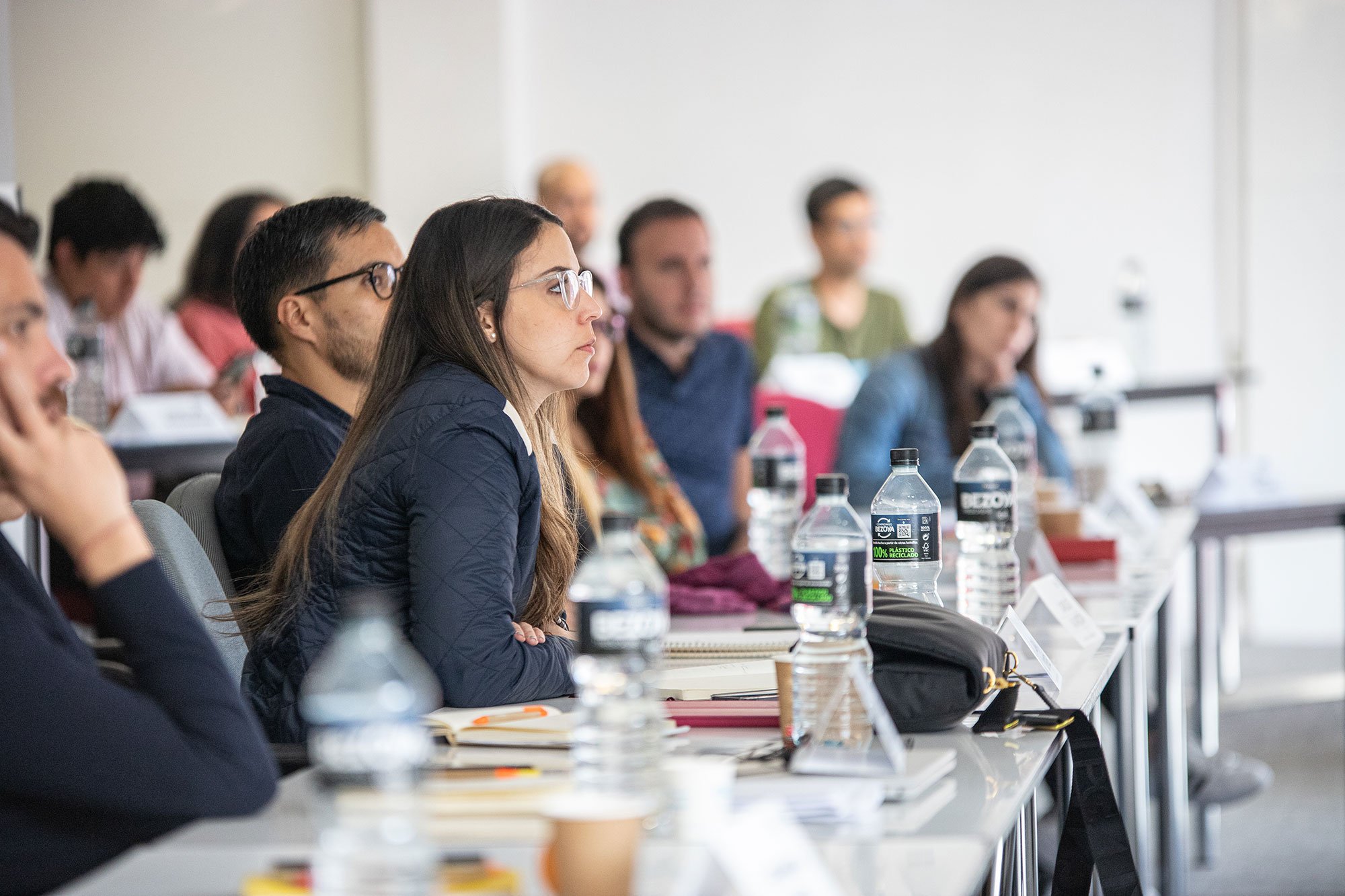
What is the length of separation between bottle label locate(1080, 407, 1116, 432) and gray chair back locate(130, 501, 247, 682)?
101 inches

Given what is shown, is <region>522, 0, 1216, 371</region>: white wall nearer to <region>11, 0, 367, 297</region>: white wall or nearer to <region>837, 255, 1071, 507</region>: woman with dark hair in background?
<region>11, 0, 367, 297</region>: white wall

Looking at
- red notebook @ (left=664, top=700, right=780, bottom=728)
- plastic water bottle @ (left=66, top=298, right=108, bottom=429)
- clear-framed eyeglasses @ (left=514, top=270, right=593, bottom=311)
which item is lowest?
red notebook @ (left=664, top=700, right=780, bottom=728)

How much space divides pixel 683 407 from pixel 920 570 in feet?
6.78

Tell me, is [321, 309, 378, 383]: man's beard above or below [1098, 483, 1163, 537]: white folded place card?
above

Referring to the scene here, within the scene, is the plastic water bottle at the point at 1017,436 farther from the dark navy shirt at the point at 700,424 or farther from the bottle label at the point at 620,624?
the bottle label at the point at 620,624

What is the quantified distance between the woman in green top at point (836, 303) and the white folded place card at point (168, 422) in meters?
2.05

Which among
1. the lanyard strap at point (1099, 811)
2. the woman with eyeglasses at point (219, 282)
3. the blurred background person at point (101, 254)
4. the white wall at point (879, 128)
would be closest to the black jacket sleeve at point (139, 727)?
the lanyard strap at point (1099, 811)

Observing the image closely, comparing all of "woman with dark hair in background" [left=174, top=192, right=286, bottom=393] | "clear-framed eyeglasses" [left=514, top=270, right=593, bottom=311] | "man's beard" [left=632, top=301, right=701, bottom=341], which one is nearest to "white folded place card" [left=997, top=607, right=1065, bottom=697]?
"clear-framed eyeglasses" [left=514, top=270, right=593, bottom=311]

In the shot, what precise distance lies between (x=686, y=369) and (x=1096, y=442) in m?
1.11

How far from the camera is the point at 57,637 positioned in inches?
51.3

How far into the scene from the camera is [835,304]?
17.5 feet

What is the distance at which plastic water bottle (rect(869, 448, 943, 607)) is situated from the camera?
5.93 ft

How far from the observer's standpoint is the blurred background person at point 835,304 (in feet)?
17.2

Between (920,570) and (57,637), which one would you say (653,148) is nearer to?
A: (920,570)
